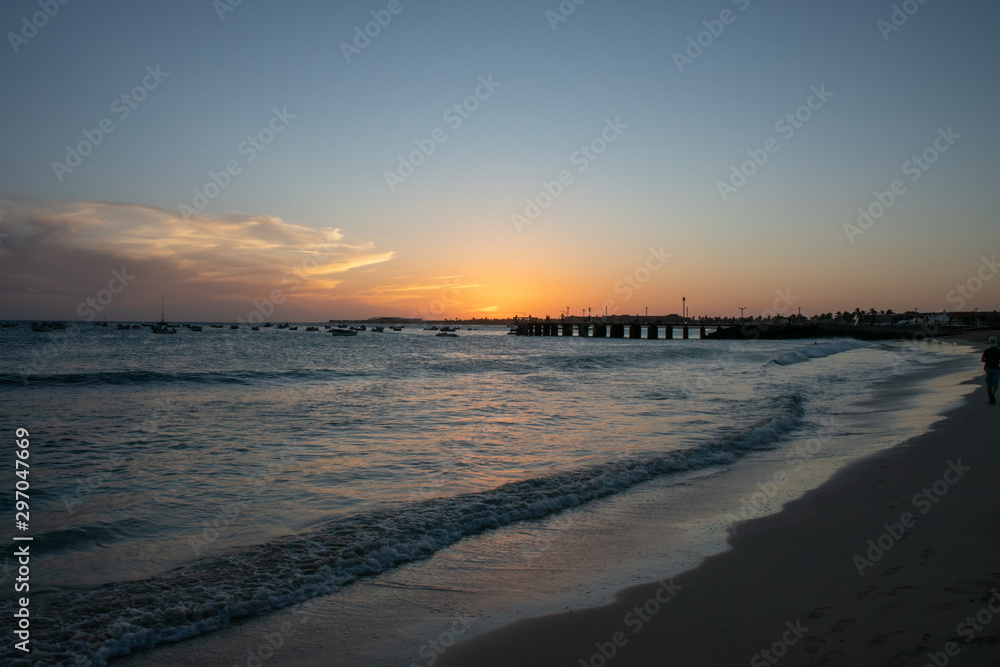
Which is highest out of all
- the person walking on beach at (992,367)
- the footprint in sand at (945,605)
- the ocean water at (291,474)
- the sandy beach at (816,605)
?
the person walking on beach at (992,367)

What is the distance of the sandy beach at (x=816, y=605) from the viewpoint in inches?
152

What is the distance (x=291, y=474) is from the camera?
9.88 m

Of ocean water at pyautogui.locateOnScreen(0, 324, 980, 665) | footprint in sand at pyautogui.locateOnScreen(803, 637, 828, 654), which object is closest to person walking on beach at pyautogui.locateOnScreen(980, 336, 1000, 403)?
ocean water at pyautogui.locateOnScreen(0, 324, 980, 665)

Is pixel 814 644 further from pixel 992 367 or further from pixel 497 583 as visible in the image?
pixel 992 367

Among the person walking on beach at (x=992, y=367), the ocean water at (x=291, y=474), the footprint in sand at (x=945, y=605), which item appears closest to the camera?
the footprint in sand at (x=945, y=605)

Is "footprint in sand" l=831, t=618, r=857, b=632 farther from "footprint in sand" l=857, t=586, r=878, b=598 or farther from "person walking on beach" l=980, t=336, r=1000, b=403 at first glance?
"person walking on beach" l=980, t=336, r=1000, b=403

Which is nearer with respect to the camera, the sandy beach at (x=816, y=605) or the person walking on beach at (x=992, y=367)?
the sandy beach at (x=816, y=605)

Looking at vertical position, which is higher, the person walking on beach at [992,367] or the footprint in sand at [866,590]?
the person walking on beach at [992,367]

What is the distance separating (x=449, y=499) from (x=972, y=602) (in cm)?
598

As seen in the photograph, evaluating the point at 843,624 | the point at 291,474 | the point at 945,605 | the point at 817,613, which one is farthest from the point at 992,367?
the point at 291,474

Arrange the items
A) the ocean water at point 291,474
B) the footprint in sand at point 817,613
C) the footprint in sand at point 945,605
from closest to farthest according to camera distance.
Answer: the footprint in sand at point 945,605
the footprint in sand at point 817,613
the ocean water at point 291,474

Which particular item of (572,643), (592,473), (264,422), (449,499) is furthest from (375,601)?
(264,422)

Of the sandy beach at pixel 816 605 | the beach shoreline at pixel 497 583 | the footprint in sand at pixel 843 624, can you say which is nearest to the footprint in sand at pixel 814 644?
the sandy beach at pixel 816 605

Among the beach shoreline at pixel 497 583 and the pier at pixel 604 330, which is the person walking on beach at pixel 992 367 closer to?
the beach shoreline at pixel 497 583
